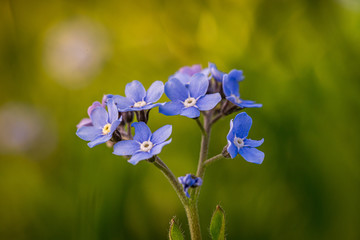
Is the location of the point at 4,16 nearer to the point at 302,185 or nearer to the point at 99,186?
the point at 99,186

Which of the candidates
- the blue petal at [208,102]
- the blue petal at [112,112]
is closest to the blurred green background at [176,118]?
the blue petal at [112,112]

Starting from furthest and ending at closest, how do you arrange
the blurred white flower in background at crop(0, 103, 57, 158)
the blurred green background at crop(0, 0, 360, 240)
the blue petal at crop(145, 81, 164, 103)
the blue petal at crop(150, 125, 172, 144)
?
the blurred white flower in background at crop(0, 103, 57, 158), the blurred green background at crop(0, 0, 360, 240), the blue petal at crop(145, 81, 164, 103), the blue petal at crop(150, 125, 172, 144)

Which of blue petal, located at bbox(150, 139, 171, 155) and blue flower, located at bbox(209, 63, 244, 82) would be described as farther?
blue flower, located at bbox(209, 63, 244, 82)

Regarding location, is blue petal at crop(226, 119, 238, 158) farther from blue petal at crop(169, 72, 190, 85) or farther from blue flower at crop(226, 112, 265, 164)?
blue petal at crop(169, 72, 190, 85)

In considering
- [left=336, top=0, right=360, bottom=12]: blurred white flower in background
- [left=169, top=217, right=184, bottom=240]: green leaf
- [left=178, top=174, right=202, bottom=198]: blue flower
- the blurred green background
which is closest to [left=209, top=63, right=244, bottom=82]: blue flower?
[left=178, top=174, right=202, bottom=198]: blue flower

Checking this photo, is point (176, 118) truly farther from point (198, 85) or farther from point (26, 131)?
point (198, 85)

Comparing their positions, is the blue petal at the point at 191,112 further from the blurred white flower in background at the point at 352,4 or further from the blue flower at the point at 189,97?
the blurred white flower in background at the point at 352,4

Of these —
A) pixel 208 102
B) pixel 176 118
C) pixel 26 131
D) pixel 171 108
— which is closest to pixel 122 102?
pixel 171 108

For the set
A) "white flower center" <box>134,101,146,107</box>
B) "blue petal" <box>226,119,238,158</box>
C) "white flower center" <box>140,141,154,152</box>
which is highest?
"white flower center" <box>134,101,146,107</box>
